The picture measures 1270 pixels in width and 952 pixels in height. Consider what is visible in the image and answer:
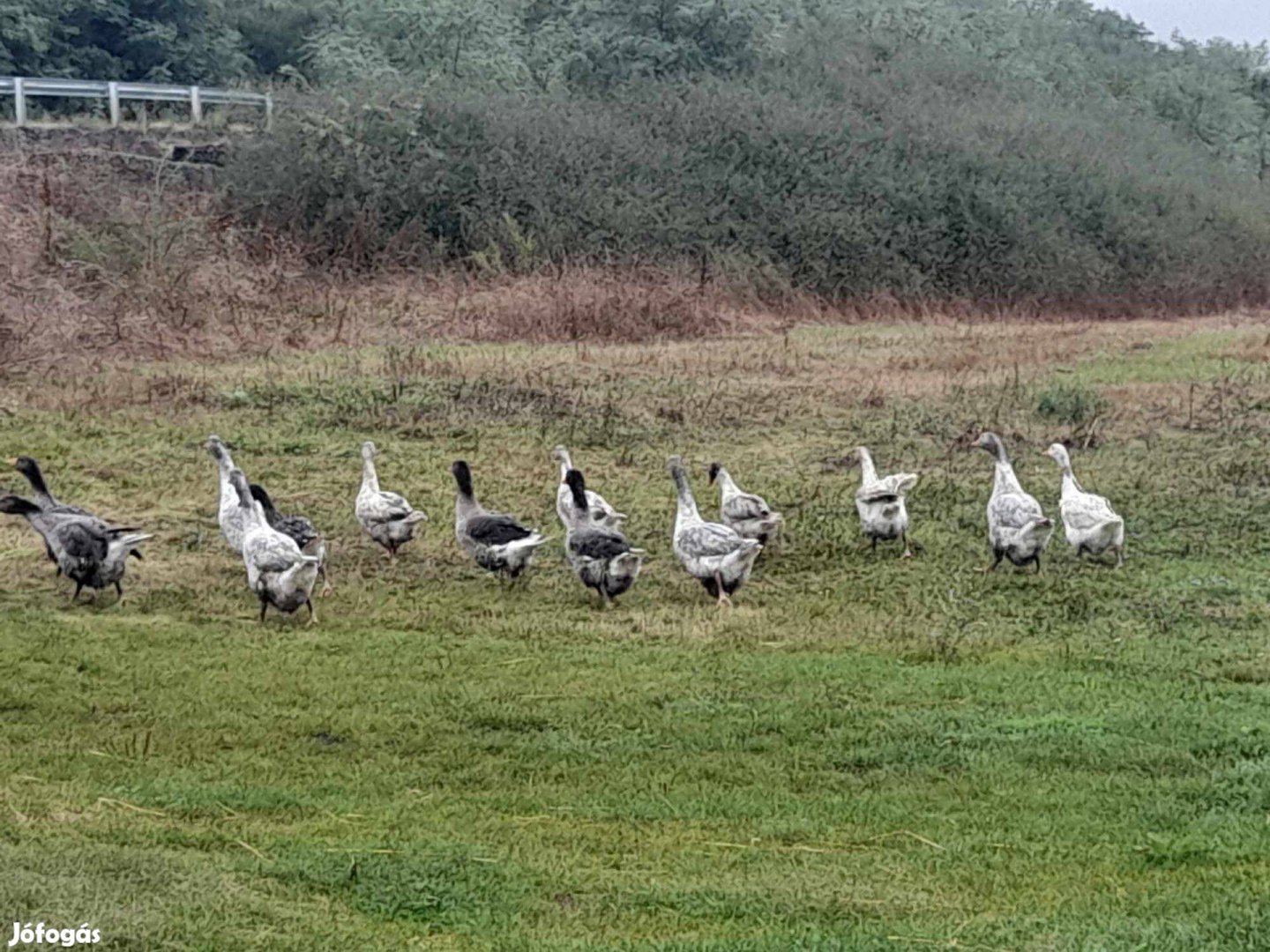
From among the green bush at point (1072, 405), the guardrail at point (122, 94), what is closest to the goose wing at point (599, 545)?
the green bush at point (1072, 405)

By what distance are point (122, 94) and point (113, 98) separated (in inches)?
8.4

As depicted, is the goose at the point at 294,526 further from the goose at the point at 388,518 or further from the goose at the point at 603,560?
the goose at the point at 603,560

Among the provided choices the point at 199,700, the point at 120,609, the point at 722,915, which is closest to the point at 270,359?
the point at 120,609

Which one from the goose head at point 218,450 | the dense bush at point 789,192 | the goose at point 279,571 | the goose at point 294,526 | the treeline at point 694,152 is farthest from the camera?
the treeline at point 694,152

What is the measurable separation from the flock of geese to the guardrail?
18.7 m

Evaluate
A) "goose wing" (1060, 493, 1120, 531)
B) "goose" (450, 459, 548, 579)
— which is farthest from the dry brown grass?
"goose" (450, 459, 548, 579)

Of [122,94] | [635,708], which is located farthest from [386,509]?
[122,94]

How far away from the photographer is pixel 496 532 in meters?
12.6

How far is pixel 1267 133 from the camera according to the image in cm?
5453

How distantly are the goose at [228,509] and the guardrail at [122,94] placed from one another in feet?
61.6

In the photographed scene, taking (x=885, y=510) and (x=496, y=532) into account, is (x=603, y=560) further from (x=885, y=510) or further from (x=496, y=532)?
(x=885, y=510)

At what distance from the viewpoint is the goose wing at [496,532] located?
1259cm

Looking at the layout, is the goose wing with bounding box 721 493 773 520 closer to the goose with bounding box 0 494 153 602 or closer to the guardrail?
the goose with bounding box 0 494 153 602

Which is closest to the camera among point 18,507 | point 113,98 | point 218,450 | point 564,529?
point 18,507
